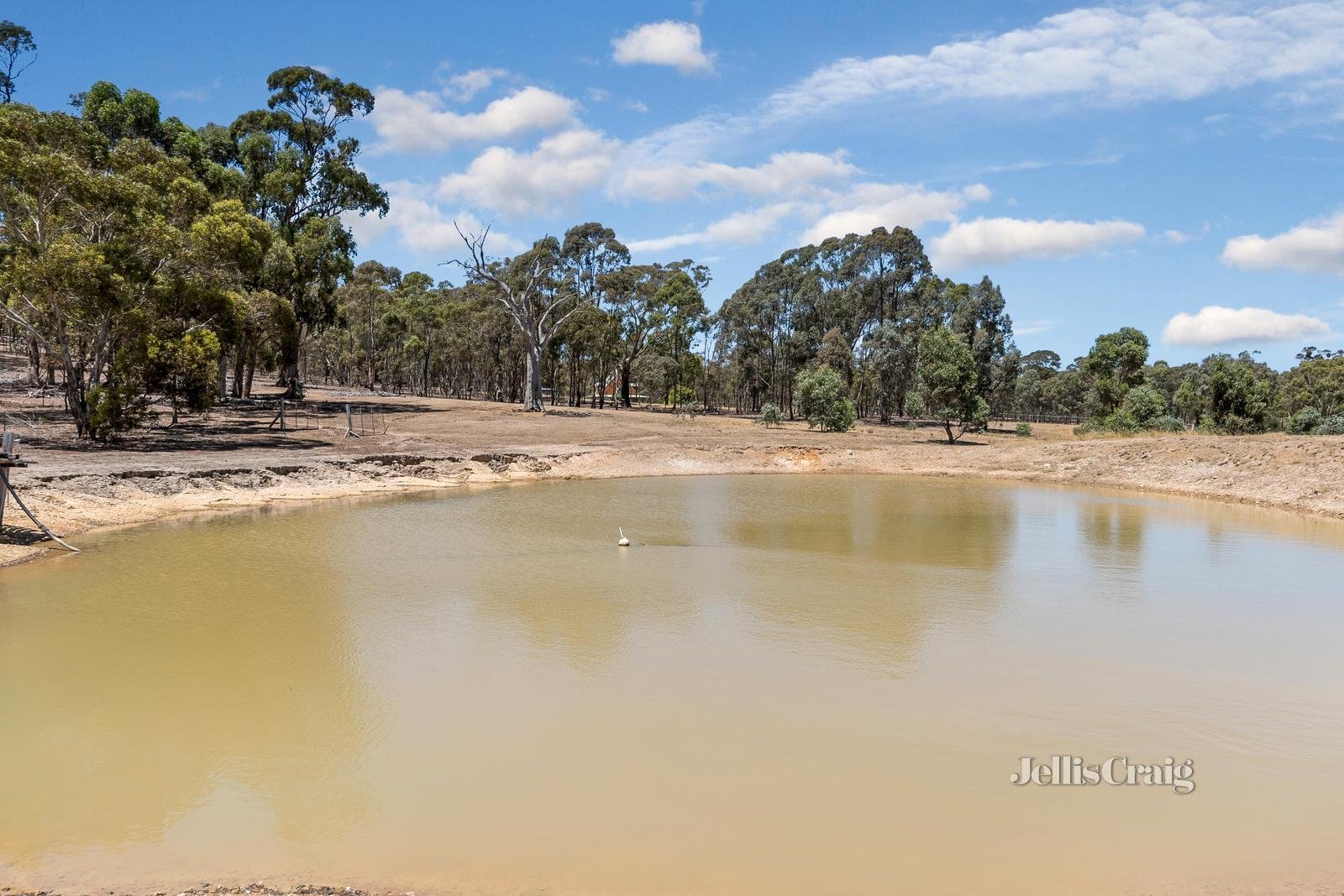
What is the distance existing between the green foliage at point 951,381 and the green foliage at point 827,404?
14.4 feet

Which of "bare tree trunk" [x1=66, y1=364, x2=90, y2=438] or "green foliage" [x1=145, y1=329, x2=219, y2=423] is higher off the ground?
"green foliage" [x1=145, y1=329, x2=219, y2=423]

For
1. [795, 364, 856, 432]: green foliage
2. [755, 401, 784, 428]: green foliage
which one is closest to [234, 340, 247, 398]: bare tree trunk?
[755, 401, 784, 428]: green foliage

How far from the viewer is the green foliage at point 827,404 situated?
136 feet

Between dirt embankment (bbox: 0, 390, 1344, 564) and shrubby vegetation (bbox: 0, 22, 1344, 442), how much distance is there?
96.3 inches

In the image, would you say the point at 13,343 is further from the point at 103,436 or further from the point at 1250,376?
the point at 1250,376

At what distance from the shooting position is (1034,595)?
1141 centimetres

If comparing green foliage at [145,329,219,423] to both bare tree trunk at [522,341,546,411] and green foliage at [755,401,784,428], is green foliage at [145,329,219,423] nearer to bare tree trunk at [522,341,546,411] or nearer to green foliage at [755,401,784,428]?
bare tree trunk at [522,341,546,411]

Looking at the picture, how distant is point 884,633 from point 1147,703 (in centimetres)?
280

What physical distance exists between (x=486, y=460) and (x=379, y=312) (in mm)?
48288

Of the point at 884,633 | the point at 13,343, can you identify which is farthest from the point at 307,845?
the point at 13,343

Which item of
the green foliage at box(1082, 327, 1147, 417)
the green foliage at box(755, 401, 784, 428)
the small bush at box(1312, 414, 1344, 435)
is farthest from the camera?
the green foliage at box(1082, 327, 1147, 417)

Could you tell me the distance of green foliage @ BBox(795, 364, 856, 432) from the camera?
4150 cm

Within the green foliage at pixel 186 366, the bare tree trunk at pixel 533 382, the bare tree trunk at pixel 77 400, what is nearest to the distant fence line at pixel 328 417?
the green foliage at pixel 186 366

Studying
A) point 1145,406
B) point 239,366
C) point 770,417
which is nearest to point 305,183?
point 239,366
